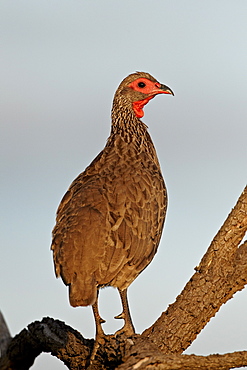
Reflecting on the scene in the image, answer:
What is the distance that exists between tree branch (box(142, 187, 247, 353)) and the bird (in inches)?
23.9

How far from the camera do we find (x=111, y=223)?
23.2ft

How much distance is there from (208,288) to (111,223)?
46.8 inches

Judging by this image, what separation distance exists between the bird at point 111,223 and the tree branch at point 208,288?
0.61 metres

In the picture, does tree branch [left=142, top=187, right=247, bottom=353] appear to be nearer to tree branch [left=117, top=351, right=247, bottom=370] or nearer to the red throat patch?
tree branch [left=117, top=351, right=247, bottom=370]

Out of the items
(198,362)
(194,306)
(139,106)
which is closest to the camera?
(198,362)

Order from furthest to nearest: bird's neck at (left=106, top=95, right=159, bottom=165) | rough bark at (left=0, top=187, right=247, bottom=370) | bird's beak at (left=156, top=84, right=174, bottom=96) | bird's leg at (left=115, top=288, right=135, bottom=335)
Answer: bird's beak at (left=156, top=84, right=174, bottom=96) → bird's neck at (left=106, top=95, right=159, bottom=165) → bird's leg at (left=115, top=288, right=135, bottom=335) → rough bark at (left=0, top=187, right=247, bottom=370)

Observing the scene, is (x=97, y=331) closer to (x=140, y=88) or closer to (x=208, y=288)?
(x=208, y=288)

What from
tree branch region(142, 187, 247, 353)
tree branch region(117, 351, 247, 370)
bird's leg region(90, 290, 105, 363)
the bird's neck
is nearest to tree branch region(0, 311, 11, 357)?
bird's leg region(90, 290, 105, 363)

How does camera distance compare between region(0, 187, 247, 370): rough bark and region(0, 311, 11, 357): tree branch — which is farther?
region(0, 311, 11, 357): tree branch

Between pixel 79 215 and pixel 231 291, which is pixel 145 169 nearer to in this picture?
pixel 79 215

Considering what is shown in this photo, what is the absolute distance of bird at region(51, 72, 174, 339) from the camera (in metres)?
6.75

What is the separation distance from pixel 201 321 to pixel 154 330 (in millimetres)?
484

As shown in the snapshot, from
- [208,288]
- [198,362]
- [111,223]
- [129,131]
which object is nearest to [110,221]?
[111,223]

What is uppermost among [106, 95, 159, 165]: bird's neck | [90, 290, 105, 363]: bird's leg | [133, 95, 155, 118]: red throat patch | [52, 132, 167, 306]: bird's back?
[133, 95, 155, 118]: red throat patch
